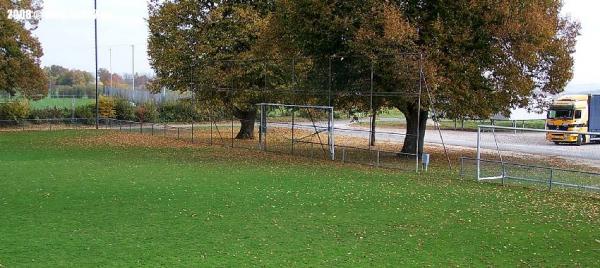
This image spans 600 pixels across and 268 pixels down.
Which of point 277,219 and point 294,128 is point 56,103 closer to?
point 294,128

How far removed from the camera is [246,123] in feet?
112

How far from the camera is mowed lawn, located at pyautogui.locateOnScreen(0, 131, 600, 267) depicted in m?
8.61

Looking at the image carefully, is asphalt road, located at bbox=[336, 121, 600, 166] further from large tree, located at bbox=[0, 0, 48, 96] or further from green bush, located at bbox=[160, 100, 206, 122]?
large tree, located at bbox=[0, 0, 48, 96]

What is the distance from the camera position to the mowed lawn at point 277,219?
8609 millimetres

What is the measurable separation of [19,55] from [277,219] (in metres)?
29.7

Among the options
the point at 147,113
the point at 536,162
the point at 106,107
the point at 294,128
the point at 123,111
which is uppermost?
the point at 106,107

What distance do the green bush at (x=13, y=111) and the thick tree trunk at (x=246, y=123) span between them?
16.4 meters

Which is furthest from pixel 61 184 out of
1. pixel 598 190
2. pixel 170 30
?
pixel 170 30

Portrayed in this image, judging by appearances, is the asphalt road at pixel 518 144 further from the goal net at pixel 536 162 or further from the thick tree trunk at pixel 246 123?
the thick tree trunk at pixel 246 123

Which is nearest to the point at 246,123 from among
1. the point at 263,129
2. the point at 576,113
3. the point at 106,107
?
the point at 263,129

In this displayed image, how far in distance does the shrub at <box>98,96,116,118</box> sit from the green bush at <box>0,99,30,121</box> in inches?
249

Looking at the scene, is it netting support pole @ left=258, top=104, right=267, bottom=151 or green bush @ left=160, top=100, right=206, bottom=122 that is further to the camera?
green bush @ left=160, top=100, right=206, bottom=122

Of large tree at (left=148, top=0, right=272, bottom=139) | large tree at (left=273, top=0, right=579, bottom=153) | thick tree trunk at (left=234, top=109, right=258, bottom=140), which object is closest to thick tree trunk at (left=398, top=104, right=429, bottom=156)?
large tree at (left=273, top=0, right=579, bottom=153)

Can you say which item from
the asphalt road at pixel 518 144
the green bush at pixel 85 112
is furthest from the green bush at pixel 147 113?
the asphalt road at pixel 518 144
